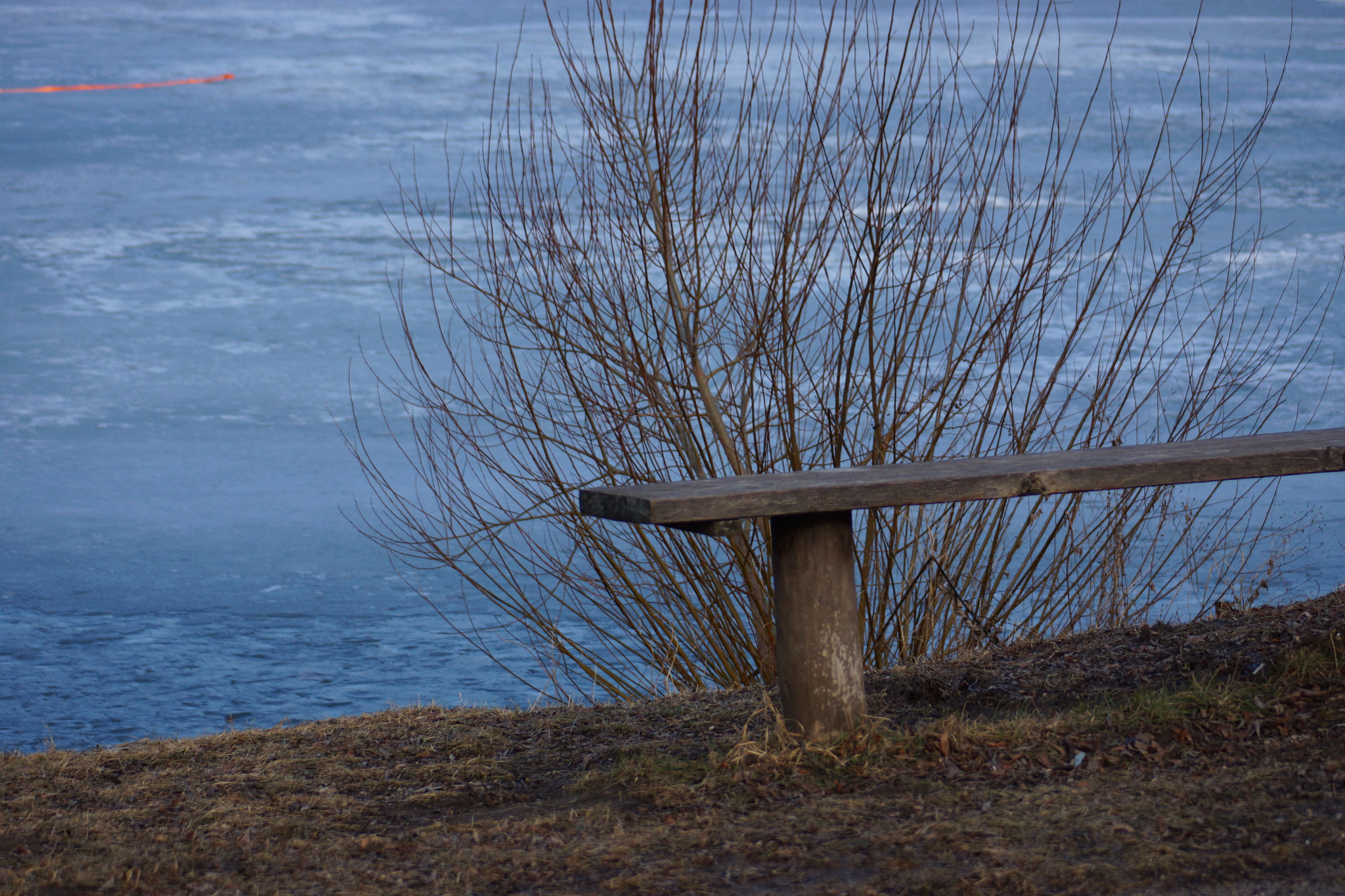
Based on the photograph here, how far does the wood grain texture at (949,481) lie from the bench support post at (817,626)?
13 centimetres

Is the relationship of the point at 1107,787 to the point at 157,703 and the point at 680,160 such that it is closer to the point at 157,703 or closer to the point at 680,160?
the point at 680,160

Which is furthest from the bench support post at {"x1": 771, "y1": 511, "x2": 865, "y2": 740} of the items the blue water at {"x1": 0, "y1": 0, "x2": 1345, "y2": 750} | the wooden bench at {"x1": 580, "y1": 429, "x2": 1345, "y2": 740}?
the blue water at {"x1": 0, "y1": 0, "x2": 1345, "y2": 750}

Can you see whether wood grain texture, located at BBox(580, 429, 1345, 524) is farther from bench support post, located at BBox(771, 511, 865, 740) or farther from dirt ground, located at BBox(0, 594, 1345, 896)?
dirt ground, located at BBox(0, 594, 1345, 896)

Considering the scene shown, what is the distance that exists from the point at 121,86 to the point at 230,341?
16863 millimetres

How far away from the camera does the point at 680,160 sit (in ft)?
16.3

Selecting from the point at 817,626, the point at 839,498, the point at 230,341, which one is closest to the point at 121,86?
the point at 230,341

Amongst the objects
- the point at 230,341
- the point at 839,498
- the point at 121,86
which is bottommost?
the point at 230,341

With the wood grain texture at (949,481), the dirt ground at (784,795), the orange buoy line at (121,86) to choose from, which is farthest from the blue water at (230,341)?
the wood grain texture at (949,481)

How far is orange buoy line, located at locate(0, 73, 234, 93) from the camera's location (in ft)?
94.3

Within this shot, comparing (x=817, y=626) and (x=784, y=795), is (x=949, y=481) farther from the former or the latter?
(x=784, y=795)

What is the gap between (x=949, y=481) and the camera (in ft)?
10.2

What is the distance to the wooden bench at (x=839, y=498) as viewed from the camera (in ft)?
10.00

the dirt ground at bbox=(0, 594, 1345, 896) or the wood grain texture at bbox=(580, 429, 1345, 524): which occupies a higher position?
the wood grain texture at bbox=(580, 429, 1345, 524)

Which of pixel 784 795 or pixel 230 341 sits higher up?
pixel 784 795
